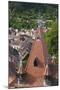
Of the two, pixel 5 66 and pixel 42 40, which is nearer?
pixel 5 66

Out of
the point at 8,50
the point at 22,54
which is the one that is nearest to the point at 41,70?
the point at 22,54

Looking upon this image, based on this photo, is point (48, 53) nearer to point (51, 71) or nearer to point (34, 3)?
point (51, 71)

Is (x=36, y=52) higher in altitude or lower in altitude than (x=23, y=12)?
lower

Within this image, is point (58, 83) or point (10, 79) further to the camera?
point (58, 83)

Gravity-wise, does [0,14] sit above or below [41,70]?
above

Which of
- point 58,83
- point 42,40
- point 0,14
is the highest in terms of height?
point 0,14

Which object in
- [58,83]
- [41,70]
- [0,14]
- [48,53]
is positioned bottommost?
[58,83]

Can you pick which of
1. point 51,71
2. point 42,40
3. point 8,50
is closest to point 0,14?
point 8,50

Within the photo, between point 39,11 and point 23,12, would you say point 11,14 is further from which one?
point 39,11
